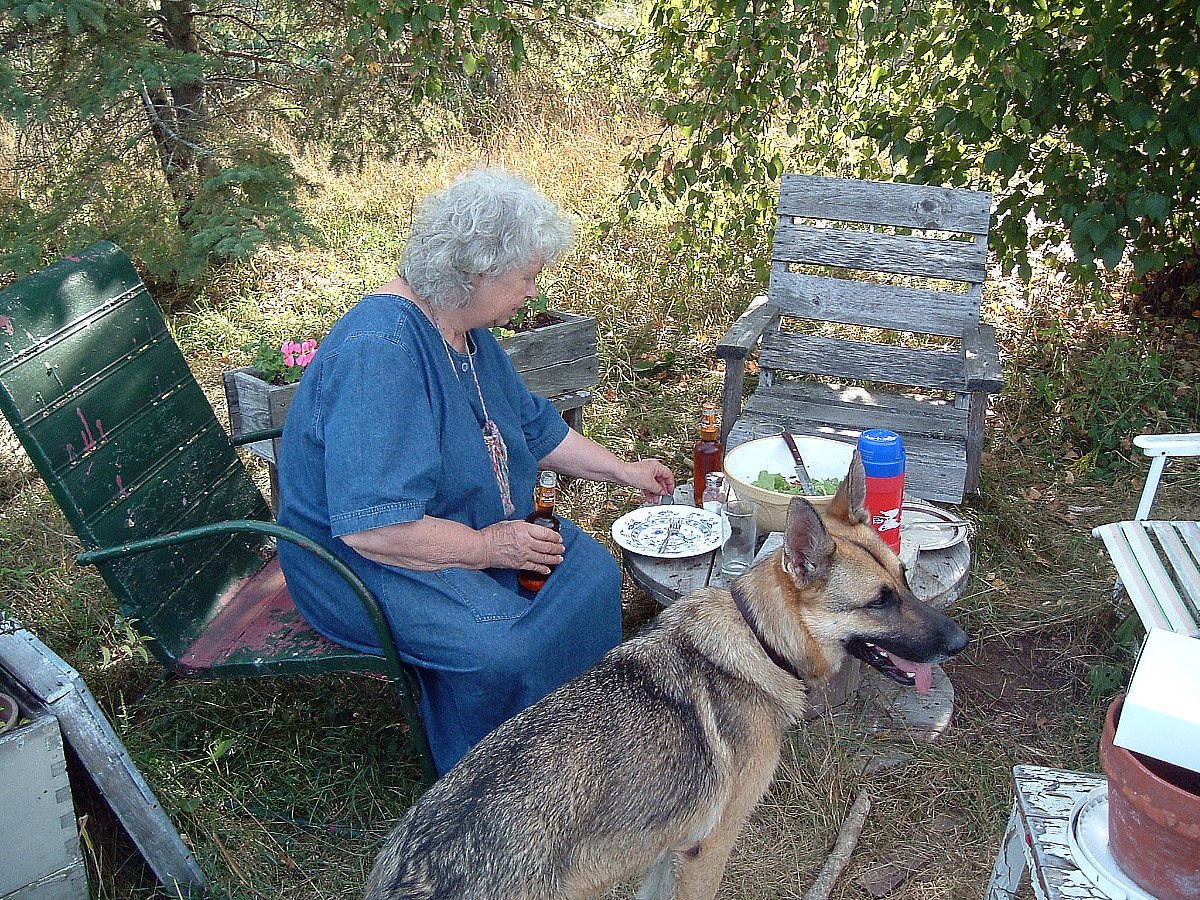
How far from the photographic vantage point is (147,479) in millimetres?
3010

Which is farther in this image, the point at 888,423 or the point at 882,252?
the point at 882,252

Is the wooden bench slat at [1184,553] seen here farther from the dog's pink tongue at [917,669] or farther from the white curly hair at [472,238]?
the white curly hair at [472,238]

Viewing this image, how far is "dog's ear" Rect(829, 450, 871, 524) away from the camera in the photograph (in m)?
2.42

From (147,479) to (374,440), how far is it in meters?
1.06

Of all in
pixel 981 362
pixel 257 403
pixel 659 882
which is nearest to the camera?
pixel 659 882

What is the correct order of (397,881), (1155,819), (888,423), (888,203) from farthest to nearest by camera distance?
1. (888,203)
2. (888,423)
3. (397,881)
4. (1155,819)

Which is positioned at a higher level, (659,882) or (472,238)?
(472,238)

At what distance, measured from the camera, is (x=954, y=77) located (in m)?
4.96

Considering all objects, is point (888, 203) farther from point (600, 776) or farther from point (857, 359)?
point (600, 776)

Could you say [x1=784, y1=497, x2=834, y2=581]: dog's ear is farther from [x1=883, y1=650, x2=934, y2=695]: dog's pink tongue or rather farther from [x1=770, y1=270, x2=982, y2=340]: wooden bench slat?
[x1=770, y1=270, x2=982, y2=340]: wooden bench slat

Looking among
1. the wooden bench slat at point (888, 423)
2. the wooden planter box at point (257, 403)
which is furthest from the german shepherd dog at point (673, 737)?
the wooden planter box at point (257, 403)

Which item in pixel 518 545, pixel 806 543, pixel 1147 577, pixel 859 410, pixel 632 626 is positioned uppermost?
pixel 806 543

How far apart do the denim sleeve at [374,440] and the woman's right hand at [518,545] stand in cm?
30

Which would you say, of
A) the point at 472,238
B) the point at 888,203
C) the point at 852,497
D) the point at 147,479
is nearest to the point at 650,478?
the point at 852,497
